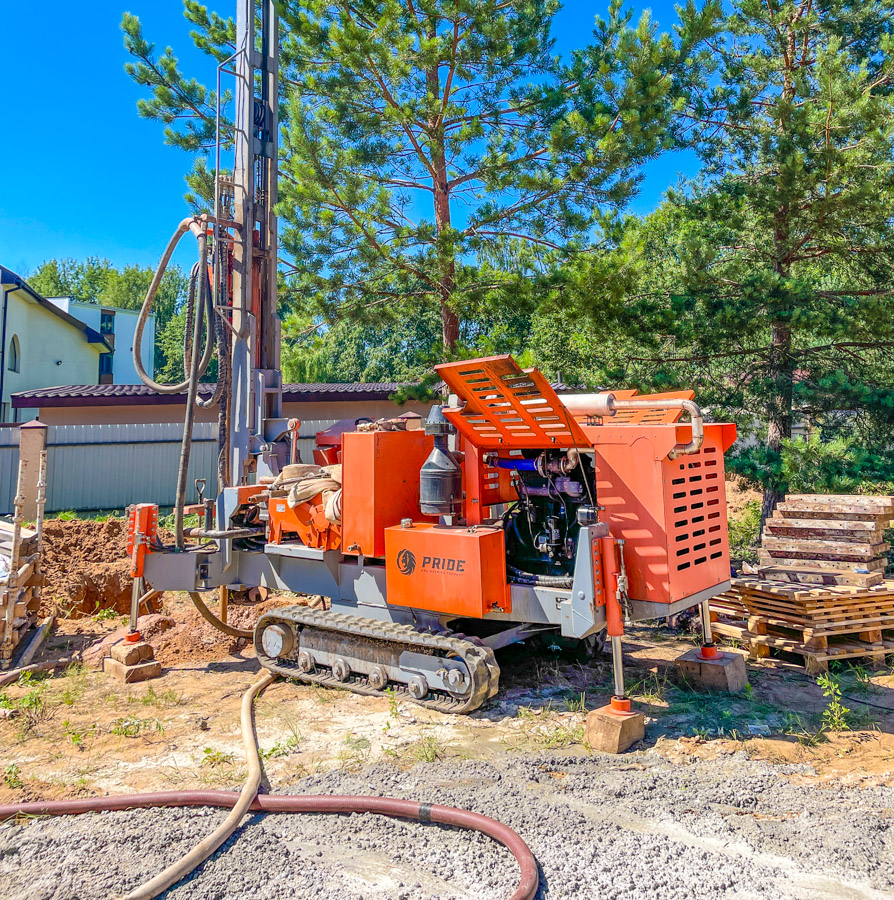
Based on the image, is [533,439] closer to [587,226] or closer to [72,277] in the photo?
[587,226]

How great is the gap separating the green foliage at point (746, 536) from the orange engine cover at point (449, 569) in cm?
641

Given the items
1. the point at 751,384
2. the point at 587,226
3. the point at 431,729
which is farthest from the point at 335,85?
the point at 431,729

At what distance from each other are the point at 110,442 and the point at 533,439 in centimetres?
1521

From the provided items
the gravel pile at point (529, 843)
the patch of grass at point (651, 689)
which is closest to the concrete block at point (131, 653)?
the gravel pile at point (529, 843)

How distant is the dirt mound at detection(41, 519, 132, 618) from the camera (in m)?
9.45

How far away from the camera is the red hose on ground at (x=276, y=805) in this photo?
3.85 meters

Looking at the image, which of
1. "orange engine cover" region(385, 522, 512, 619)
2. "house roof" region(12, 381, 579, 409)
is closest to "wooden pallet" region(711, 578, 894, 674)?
"orange engine cover" region(385, 522, 512, 619)

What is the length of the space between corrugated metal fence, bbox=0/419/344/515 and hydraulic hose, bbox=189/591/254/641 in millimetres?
11277

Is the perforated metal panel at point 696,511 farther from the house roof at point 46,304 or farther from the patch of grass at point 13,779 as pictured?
the house roof at point 46,304

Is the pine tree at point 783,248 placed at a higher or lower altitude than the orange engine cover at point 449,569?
higher

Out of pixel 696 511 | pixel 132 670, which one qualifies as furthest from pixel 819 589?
pixel 132 670

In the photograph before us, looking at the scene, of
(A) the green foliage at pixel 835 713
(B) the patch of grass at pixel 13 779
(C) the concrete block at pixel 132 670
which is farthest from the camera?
(C) the concrete block at pixel 132 670

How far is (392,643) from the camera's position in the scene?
609 centimetres

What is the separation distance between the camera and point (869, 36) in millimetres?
11656
